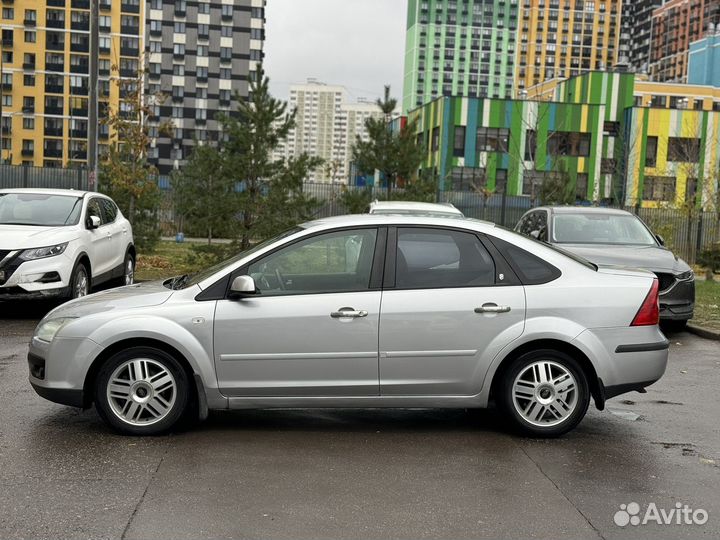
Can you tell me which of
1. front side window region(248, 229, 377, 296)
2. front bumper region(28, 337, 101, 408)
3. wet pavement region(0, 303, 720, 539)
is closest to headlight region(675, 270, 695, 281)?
wet pavement region(0, 303, 720, 539)

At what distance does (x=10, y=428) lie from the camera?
20.8ft

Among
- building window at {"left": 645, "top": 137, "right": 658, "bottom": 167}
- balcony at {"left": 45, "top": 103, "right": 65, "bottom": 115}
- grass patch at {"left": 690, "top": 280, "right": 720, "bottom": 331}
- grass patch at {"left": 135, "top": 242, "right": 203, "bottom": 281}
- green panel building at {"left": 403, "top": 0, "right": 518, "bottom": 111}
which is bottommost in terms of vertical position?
grass patch at {"left": 135, "top": 242, "right": 203, "bottom": 281}

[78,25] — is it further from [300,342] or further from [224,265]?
[300,342]

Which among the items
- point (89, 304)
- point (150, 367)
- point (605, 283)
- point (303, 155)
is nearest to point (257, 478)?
point (150, 367)

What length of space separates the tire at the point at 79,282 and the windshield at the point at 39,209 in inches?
28.8

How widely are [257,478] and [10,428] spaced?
2135 millimetres

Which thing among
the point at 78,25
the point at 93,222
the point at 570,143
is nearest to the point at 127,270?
the point at 93,222

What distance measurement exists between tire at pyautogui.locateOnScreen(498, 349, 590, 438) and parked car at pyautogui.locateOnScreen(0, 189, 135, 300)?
7.40m

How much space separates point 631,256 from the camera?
40.2ft

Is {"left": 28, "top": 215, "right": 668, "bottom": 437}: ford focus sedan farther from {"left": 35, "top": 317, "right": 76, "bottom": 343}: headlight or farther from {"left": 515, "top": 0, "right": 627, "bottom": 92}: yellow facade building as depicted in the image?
{"left": 515, "top": 0, "right": 627, "bottom": 92}: yellow facade building

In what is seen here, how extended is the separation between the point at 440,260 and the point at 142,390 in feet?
7.43

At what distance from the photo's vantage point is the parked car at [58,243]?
1153 cm

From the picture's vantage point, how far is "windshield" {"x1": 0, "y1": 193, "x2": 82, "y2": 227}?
12.7m

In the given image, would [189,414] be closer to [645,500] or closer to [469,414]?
[469,414]
